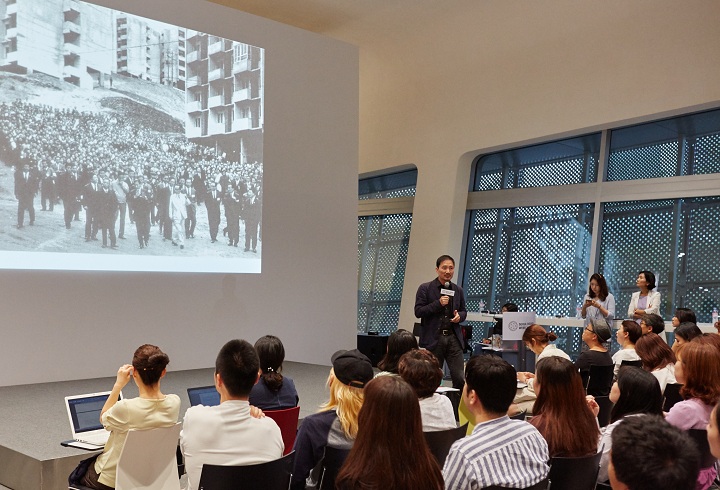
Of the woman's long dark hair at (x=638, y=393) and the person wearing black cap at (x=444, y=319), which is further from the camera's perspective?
the person wearing black cap at (x=444, y=319)

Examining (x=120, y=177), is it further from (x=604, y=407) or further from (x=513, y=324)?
(x=604, y=407)

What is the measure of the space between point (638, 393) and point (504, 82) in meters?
7.40

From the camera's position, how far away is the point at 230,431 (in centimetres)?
249

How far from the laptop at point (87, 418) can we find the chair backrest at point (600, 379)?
3.38 metres

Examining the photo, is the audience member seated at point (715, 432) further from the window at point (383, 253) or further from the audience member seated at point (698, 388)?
the window at point (383, 253)

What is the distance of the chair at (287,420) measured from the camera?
3335 millimetres

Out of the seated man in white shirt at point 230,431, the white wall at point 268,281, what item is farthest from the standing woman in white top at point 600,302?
the seated man in white shirt at point 230,431

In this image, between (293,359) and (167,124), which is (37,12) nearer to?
(167,124)

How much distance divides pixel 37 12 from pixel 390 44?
5.12 meters

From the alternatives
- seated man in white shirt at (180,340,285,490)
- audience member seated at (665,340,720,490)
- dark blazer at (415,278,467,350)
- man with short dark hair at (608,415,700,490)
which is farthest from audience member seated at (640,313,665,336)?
man with short dark hair at (608,415,700,490)

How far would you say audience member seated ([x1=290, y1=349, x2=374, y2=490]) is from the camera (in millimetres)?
2551

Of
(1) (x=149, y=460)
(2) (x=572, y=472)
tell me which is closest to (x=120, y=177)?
(1) (x=149, y=460)

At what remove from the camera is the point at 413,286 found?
1048 cm

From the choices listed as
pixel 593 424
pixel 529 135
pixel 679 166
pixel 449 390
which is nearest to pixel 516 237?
pixel 529 135
